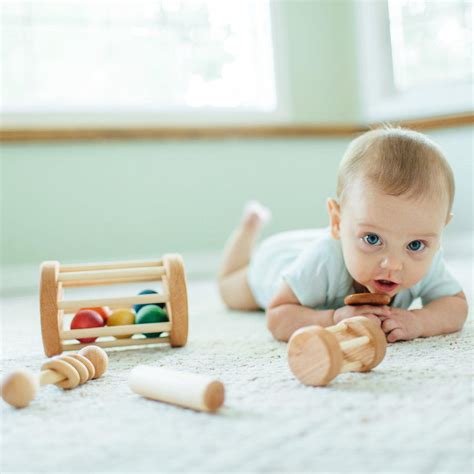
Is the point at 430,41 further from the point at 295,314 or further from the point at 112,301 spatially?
the point at 112,301

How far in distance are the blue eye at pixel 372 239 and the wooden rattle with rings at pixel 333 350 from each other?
182 millimetres

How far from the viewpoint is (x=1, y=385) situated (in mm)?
778

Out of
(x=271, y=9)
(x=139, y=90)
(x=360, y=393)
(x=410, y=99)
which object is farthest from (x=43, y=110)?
(x=360, y=393)

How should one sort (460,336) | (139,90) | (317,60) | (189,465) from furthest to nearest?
(317,60), (139,90), (460,336), (189,465)

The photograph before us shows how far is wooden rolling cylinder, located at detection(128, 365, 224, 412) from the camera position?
71 cm

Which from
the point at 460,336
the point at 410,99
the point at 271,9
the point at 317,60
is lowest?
the point at 460,336

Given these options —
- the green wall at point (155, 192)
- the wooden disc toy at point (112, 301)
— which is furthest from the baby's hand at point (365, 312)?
the green wall at point (155, 192)

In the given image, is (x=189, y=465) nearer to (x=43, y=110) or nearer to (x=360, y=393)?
(x=360, y=393)

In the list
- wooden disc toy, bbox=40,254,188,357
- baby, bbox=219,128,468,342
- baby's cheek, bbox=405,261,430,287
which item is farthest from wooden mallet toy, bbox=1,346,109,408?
baby's cheek, bbox=405,261,430,287

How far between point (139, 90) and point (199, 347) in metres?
1.66

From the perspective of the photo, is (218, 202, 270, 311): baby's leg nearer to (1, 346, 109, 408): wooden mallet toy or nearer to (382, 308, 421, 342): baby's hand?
(382, 308, 421, 342): baby's hand

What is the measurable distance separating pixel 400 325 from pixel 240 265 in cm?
73

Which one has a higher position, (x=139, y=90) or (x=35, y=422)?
(x=139, y=90)

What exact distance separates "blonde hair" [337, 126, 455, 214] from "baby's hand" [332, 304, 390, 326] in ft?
0.61
